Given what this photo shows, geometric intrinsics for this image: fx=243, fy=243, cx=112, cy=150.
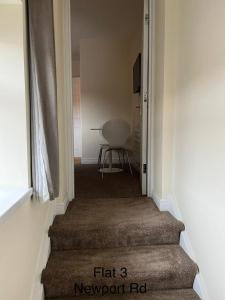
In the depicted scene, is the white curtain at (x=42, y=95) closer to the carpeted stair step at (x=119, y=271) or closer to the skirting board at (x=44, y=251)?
the skirting board at (x=44, y=251)

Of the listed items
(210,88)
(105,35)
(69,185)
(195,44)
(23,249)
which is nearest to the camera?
(23,249)

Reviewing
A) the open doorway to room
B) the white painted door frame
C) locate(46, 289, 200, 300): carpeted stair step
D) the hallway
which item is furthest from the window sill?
the open doorway to room

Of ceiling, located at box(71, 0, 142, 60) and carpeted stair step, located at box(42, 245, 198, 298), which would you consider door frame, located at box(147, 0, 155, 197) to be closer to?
carpeted stair step, located at box(42, 245, 198, 298)

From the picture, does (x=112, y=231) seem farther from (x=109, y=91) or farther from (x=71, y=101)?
(x=109, y=91)

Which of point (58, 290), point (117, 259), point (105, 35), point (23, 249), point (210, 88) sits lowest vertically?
point (58, 290)

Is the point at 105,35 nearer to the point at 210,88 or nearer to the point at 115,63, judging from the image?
the point at 115,63

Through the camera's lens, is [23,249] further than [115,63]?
No

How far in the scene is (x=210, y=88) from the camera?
1.54 meters

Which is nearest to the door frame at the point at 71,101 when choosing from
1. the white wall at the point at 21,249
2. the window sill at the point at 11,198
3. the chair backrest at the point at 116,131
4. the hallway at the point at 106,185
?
the hallway at the point at 106,185

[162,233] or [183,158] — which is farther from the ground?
[183,158]

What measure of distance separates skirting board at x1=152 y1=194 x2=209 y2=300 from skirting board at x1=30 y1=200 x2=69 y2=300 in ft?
3.02

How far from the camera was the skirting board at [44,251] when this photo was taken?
5.16ft

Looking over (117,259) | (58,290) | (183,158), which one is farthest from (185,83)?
(58,290)

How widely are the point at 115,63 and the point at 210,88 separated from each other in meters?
3.83
